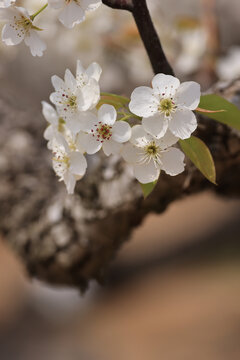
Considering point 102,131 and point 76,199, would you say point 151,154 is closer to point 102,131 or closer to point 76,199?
point 102,131

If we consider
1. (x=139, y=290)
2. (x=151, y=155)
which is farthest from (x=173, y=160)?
(x=139, y=290)

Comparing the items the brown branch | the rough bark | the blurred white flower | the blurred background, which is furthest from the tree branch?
the blurred background

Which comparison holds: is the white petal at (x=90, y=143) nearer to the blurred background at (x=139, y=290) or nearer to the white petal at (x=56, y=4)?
the white petal at (x=56, y=4)

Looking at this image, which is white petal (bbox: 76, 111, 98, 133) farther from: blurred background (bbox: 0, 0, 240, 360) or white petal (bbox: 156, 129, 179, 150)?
blurred background (bbox: 0, 0, 240, 360)

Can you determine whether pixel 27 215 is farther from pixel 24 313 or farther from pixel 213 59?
pixel 24 313

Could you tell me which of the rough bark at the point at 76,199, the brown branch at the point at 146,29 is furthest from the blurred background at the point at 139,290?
the brown branch at the point at 146,29

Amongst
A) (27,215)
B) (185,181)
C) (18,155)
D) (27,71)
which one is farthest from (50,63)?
(185,181)
